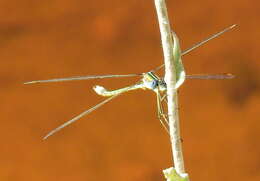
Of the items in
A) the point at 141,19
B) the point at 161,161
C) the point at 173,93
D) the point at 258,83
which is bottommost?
the point at 173,93

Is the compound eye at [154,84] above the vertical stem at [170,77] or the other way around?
above

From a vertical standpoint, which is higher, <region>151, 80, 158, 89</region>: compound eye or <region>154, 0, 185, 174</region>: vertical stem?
<region>151, 80, 158, 89</region>: compound eye

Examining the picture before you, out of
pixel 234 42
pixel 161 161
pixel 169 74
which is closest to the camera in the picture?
pixel 169 74

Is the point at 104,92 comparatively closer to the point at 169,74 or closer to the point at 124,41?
the point at 169,74

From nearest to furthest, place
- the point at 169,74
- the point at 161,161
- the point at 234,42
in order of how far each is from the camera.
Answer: the point at 169,74 < the point at 161,161 < the point at 234,42

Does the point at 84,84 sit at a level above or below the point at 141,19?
below

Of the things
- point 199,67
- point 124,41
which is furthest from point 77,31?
point 199,67

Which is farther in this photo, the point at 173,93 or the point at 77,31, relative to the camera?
the point at 77,31

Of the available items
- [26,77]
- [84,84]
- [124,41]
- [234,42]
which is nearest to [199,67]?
[234,42]
